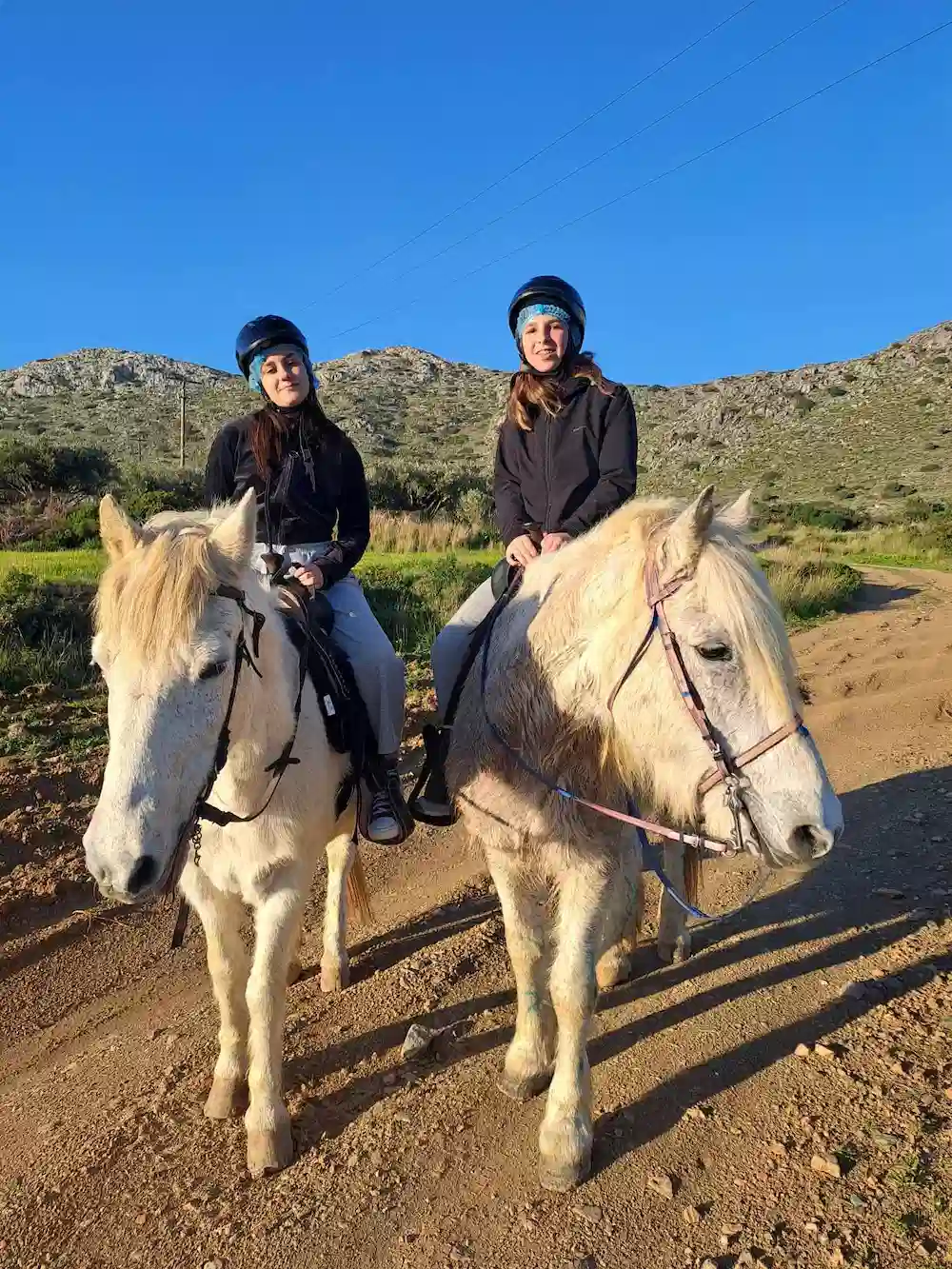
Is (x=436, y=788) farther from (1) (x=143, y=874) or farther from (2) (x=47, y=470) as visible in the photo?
(2) (x=47, y=470)

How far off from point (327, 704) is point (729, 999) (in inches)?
96.0

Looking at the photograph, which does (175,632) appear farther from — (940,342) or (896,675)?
(940,342)

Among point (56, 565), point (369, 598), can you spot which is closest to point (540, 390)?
point (369, 598)

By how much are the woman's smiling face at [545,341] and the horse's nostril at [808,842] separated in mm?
2558

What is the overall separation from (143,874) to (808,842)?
6.27 ft

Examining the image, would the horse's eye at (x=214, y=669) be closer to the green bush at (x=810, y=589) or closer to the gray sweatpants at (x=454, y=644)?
the gray sweatpants at (x=454, y=644)

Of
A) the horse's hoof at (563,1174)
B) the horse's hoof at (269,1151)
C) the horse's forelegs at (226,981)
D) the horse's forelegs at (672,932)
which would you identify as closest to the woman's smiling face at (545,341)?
the horse's forelegs at (672,932)

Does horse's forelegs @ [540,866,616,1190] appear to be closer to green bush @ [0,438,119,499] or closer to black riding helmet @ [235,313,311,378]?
black riding helmet @ [235,313,311,378]

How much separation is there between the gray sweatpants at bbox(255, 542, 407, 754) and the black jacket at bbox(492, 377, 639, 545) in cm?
90

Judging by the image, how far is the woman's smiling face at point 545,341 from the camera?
12.0ft

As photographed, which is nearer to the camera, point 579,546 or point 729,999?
point 579,546

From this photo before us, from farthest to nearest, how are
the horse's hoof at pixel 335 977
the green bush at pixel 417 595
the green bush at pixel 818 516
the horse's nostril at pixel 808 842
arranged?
the green bush at pixel 818 516 < the green bush at pixel 417 595 < the horse's hoof at pixel 335 977 < the horse's nostril at pixel 808 842

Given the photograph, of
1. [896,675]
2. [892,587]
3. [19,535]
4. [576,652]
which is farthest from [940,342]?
[576,652]

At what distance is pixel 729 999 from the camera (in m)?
3.58
